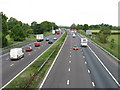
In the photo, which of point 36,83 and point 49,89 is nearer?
point 49,89

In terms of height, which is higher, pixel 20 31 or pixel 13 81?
pixel 20 31

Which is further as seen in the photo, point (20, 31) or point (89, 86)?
point (20, 31)

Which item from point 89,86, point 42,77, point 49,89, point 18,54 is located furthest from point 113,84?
point 18,54

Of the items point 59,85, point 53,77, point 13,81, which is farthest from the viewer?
point 53,77

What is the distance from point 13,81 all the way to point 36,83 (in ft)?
10.7

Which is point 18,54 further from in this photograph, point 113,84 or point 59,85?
point 113,84

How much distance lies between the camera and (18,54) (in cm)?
3231

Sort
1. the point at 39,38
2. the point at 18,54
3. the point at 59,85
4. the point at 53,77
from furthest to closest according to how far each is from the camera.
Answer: the point at 39,38 → the point at 18,54 → the point at 53,77 → the point at 59,85

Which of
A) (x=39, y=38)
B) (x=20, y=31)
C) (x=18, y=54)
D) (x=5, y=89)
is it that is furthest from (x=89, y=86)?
(x=20, y=31)

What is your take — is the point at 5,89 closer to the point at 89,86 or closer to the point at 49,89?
the point at 49,89

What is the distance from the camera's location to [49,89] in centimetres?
1667

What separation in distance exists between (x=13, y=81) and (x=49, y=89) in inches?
221

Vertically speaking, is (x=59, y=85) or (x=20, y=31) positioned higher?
(x=20, y=31)

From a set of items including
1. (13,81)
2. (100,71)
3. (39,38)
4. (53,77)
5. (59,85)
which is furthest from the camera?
(39,38)
